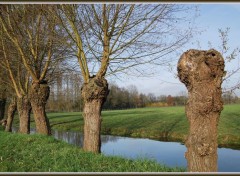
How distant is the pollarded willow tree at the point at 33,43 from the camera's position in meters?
15.6

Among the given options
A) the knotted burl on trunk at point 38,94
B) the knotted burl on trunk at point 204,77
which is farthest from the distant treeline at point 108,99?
the knotted burl on trunk at point 204,77

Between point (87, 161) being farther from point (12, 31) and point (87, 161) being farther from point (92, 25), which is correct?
point (12, 31)

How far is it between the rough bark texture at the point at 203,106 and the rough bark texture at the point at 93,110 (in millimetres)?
4894

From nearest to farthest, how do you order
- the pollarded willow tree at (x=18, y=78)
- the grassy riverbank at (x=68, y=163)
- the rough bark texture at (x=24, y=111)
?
the grassy riverbank at (x=68, y=163)
the pollarded willow tree at (x=18, y=78)
the rough bark texture at (x=24, y=111)

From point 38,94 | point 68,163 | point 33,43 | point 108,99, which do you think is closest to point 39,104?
point 38,94

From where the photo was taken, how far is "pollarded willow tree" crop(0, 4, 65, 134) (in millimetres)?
15578

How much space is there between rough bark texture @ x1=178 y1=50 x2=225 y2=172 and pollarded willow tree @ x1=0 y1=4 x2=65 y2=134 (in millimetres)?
9312

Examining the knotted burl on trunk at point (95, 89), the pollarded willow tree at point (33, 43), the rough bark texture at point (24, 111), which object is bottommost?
the rough bark texture at point (24, 111)

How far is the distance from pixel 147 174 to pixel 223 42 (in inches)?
152

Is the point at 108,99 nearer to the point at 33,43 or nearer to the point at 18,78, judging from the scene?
the point at 18,78

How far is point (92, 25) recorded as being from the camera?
10.8 meters

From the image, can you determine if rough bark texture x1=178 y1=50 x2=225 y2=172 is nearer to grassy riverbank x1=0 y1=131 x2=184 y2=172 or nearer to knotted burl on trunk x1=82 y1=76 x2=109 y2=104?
grassy riverbank x1=0 y1=131 x2=184 y2=172

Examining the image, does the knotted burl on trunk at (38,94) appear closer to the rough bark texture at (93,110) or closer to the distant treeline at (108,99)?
the distant treeline at (108,99)

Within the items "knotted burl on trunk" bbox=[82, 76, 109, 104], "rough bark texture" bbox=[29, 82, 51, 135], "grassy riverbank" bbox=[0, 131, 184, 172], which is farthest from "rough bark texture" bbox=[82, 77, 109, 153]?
"rough bark texture" bbox=[29, 82, 51, 135]
